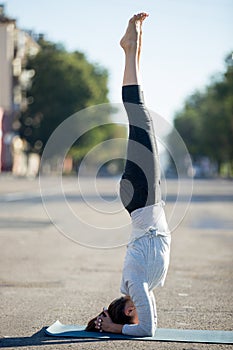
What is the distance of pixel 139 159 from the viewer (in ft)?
23.6

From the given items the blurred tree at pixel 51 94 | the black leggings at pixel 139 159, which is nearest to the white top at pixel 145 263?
the black leggings at pixel 139 159

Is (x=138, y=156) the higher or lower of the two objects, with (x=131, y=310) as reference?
higher

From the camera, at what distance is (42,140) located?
94.4 metres

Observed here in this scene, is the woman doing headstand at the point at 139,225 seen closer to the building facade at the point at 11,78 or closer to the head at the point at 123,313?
the head at the point at 123,313

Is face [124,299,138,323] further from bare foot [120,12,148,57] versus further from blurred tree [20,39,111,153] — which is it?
blurred tree [20,39,111,153]

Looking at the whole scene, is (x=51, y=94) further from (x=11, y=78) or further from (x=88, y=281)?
(x=88, y=281)

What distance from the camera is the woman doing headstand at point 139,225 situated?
23.6 feet

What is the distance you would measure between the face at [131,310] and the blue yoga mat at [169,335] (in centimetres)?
18

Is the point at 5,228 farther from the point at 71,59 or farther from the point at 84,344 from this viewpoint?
the point at 71,59

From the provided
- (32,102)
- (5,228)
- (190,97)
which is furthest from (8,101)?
(190,97)

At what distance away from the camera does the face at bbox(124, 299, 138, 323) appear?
23.9ft

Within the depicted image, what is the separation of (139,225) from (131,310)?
67 cm

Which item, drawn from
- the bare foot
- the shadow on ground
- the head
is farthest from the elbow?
the bare foot

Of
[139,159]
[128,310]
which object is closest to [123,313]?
[128,310]
